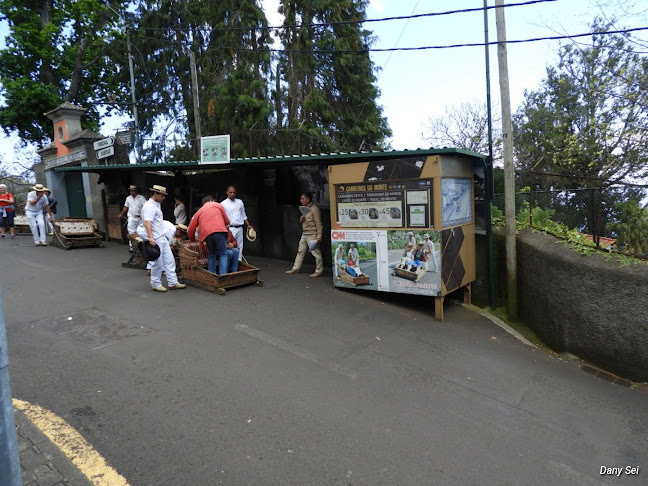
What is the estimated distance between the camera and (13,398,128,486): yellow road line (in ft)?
8.62

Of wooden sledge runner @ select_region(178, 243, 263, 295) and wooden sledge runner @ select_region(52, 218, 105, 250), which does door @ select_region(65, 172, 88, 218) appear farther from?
wooden sledge runner @ select_region(178, 243, 263, 295)

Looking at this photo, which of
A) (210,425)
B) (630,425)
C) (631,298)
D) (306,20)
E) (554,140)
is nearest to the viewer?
(210,425)

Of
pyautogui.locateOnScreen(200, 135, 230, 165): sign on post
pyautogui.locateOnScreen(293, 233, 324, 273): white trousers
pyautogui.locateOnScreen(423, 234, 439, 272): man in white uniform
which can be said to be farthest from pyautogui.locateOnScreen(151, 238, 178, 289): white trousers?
pyautogui.locateOnScreen(423, 234, 439, 272): man in white uniform

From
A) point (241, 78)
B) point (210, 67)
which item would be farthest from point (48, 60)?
point (241, 78)

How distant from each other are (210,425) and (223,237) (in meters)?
4.11

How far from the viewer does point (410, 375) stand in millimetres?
4465

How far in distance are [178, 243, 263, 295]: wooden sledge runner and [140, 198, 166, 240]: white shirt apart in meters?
0.54

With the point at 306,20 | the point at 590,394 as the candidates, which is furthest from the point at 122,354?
the point at 306,20

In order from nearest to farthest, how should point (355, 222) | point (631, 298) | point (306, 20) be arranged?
point (631, 298)
point (355, 222)
point (306, 20)

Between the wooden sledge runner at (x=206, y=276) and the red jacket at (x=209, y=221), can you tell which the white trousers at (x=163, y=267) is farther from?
the red jacket at (x=209, y=221)

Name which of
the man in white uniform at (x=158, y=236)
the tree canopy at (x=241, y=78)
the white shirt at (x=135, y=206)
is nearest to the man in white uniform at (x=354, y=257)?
the man in white uniform at (x=158, y=236)

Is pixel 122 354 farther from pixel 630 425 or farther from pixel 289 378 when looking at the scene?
pixel 630 425

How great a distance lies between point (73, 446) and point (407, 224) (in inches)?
194

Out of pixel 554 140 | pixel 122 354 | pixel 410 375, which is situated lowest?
pixel 410 375
